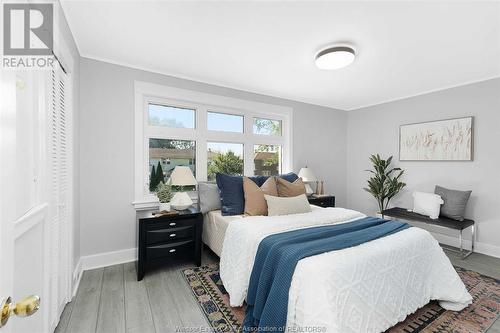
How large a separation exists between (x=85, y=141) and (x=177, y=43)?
1544mm

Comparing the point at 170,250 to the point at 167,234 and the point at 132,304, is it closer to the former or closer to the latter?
the point at 167,234

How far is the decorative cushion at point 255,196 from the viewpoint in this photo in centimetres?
275

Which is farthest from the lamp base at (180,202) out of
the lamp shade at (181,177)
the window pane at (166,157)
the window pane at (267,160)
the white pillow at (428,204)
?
the white pillow at (428,204)

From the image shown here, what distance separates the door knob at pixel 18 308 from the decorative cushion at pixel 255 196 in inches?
87.7

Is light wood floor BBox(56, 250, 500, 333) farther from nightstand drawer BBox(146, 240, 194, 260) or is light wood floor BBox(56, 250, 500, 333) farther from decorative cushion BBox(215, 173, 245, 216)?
decorative cushion BBox(215, 173, 245, 216)

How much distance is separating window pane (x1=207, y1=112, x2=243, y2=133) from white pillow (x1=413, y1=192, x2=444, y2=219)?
2968mm

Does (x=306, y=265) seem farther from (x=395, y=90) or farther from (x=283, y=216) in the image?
(x=395, y=90)

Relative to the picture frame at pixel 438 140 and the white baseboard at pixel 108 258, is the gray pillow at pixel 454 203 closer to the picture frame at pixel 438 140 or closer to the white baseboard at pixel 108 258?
the picture frame at pixel 438 140

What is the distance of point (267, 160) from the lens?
13.9 ft

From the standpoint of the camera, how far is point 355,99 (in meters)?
4.34

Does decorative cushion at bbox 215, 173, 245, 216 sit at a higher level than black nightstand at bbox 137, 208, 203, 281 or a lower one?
higher

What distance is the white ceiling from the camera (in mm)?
1883

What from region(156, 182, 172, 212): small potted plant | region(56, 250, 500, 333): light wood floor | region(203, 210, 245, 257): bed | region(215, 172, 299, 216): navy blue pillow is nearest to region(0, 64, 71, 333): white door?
region(56, 250, 500, 333): light wood floor

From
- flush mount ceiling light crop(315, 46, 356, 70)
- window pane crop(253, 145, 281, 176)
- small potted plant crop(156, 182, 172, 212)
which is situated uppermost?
flush mount ceiling light crop(315, 46, 356, 70)
